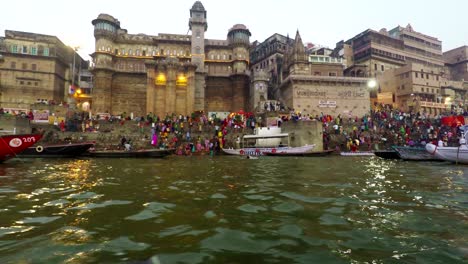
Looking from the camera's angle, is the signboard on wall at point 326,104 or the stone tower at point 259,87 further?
the stone tower at point 259,87

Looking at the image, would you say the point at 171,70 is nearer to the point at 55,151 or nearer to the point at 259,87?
the point at 259,87

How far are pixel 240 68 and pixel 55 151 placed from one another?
40344mm

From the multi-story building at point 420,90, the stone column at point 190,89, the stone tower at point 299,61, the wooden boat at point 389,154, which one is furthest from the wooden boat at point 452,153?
the multi-story building at point 420,90

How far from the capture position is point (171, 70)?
4781 centimetres

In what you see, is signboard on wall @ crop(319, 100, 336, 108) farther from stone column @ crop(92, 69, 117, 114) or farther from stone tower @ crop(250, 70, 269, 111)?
stone column @ crop(92, 69, 117, 114)

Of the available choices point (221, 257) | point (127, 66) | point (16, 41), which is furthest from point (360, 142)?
point (16, 41)

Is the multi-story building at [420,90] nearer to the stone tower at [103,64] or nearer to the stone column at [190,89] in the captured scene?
the stone column at [190,89]

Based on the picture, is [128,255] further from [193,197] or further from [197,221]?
[193,197]

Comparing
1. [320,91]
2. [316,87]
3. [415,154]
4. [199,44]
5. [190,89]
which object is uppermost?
[199,44]

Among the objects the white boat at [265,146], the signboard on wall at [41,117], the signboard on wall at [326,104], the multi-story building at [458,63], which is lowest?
the white boat at [265,146]

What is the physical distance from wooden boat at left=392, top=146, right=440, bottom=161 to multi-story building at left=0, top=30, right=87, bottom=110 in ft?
187

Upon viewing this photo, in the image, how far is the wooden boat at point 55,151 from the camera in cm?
2016

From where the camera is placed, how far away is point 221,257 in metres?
3.16

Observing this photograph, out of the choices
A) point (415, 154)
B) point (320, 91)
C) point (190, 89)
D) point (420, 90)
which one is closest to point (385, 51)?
point (420, 90)
